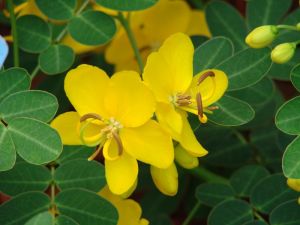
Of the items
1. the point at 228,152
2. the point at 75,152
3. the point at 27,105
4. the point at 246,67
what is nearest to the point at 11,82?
the point at 27,105

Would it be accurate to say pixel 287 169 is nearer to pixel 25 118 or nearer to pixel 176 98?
pixel 176 98

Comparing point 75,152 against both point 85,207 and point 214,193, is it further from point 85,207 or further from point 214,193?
point 214,193

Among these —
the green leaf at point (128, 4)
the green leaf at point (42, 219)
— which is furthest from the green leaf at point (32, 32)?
the green leaf at point (42, 219)

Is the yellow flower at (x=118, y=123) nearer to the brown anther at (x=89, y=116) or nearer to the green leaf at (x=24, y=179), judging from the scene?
the brown anther at (x=89, y=116)

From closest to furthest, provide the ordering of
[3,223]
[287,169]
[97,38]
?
1. [287,169]
2. [3,223]
3. [97,38]

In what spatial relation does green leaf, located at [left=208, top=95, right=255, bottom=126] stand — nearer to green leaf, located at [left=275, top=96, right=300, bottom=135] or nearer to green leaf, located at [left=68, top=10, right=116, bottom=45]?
green leaf, located at [left=275, top=96, right=300, bottom=135]

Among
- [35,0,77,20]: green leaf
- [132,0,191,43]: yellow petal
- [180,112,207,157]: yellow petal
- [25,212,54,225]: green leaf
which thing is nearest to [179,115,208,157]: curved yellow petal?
[180,112,207,157]: yellow petal

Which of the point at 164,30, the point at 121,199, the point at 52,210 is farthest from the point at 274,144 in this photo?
the point at 52,210
